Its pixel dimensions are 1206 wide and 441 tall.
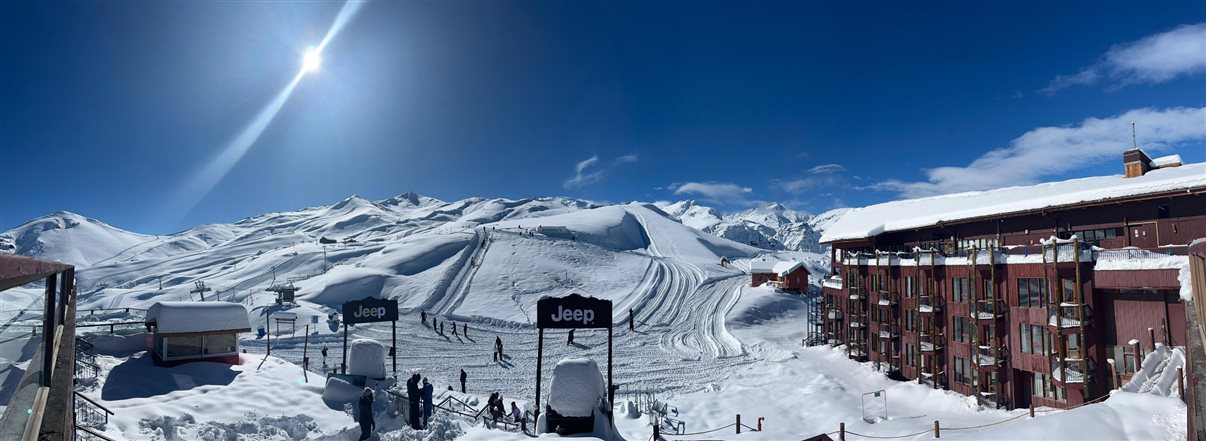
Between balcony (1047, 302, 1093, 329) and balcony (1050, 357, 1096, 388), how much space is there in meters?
1.27

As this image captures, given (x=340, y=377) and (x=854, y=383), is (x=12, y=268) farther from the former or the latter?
(x=854, y=383)

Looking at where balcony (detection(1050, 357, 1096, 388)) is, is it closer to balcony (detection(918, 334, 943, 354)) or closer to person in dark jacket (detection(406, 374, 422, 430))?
balcony (detection(918, 334, 943, 354))

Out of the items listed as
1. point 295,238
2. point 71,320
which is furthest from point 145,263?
point 71,320

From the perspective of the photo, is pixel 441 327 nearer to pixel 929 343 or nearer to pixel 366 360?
pixel 366 360

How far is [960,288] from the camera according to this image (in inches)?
1086

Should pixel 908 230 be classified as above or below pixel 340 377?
above

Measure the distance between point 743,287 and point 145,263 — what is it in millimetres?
112380

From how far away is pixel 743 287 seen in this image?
214 feet

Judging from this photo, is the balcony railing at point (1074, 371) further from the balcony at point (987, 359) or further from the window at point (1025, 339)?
the balcony at point (987, 359)

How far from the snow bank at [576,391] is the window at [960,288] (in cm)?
1931

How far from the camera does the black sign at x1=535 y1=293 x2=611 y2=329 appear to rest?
67.5 feet

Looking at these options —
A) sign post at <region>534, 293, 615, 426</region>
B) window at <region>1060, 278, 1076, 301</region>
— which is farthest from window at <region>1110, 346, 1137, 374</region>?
sign post at <region>534, 293, 615, 426</region>

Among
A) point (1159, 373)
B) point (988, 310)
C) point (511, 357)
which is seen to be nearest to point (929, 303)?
point (988, 310)

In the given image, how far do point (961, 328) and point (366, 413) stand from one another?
1037 inches
